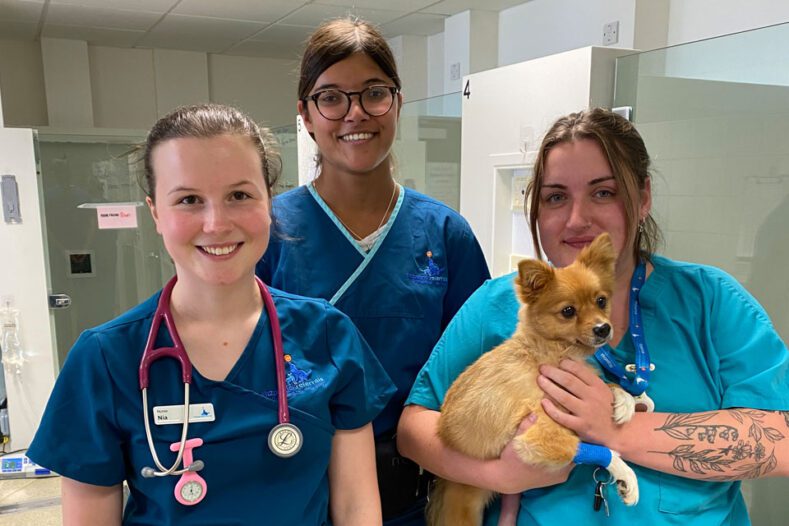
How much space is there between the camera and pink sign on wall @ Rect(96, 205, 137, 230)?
166 inches

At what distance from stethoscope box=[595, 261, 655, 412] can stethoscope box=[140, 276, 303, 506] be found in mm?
661

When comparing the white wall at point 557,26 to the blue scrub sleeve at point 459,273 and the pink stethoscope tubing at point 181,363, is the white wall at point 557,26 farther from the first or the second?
the pink stethoscope tubing at point 181,363

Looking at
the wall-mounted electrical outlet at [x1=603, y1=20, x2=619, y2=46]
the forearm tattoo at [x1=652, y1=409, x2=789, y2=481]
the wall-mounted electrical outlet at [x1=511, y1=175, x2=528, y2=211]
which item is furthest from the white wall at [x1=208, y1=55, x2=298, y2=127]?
the forearm tattoo at [x1=652, y1=409, x2=789, y2=481]

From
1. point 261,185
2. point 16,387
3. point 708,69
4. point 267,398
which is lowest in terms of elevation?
point 16,387

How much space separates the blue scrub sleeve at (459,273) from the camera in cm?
161

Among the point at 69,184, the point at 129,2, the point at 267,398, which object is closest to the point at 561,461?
the point at 267,398

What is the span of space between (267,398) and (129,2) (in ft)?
14.5

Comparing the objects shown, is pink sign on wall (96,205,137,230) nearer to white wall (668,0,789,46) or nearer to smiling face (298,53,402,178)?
smiling face (298,53,402,178)

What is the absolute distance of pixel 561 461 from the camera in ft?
3.53

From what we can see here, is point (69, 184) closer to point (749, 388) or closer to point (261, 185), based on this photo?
point (261, 185)

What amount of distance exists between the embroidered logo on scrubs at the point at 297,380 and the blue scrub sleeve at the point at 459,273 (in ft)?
1.86

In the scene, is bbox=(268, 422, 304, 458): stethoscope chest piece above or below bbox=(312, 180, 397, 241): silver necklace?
below

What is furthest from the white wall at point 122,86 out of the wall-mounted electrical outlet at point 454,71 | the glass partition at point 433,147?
the glass partition at point 433,147

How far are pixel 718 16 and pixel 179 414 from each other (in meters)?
3.69
